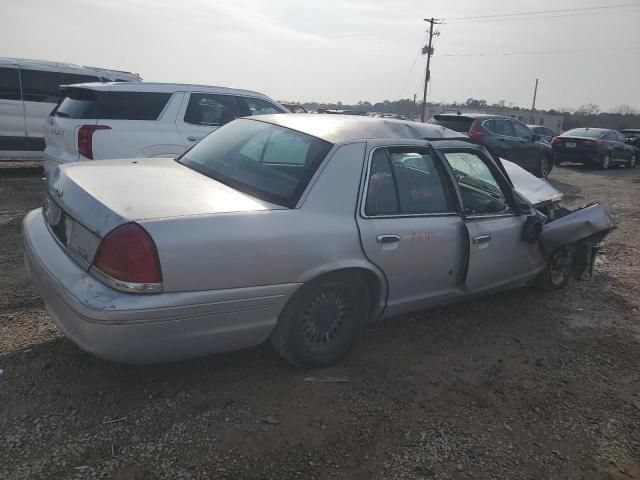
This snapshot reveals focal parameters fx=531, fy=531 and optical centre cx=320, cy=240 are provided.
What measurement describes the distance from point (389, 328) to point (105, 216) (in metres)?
2.28

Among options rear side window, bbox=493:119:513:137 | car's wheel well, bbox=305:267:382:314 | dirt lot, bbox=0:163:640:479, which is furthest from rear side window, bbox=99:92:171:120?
rear side window, bbox=493:119:513:137

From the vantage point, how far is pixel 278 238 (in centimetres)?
283

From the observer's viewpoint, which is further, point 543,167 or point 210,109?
point 543,167

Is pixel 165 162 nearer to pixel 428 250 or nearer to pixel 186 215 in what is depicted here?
pixel 186 215

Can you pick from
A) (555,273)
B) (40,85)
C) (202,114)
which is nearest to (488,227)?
(555,273)

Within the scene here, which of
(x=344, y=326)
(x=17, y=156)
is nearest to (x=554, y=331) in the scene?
(x=344, y=326)

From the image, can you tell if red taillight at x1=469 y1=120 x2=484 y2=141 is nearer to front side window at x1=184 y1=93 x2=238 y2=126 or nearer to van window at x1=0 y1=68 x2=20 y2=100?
front side window at x1=184 y1=93 x2=238 y2=126

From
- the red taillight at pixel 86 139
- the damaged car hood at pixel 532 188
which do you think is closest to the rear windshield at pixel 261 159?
the damaged car hood at pixel 532 188

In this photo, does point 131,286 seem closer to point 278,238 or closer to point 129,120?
point 278,238

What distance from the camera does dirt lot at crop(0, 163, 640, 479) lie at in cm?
250

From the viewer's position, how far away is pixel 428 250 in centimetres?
354

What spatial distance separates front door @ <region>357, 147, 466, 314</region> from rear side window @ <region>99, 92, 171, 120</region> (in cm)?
414

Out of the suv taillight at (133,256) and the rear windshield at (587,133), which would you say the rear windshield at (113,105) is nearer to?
the suv taillight at (133,256)

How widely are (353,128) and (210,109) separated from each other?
3938mm
